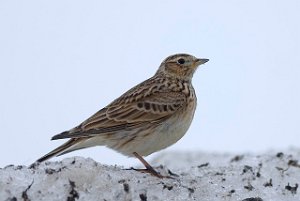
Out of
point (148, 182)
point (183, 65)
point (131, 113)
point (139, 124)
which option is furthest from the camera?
point (183, 65)

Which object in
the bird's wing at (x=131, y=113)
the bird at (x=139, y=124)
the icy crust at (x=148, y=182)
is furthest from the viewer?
the bird's wing at (x=131, y=113)

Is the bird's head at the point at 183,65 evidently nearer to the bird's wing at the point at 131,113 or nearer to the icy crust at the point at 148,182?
the bird's wing at the point at 131,113

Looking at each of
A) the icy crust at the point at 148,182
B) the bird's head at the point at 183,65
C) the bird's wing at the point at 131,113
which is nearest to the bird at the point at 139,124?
the bird's wing at the point at 131,113

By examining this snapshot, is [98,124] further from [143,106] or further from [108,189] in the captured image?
[108,189]

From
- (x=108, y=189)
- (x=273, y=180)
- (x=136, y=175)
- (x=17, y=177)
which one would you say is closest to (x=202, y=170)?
(x=273, y=180)

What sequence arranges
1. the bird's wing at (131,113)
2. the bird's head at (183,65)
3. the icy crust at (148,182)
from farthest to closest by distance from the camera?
1. the bird's head at (183,65)
2. the bird's wing at (131,113)
3. the icy crust at (148,182)

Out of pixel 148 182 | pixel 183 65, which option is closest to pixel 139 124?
pixel 148 182

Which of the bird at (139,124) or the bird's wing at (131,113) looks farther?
the bird's wing at (131,113)

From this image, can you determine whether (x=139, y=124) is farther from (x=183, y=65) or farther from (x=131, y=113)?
(x=183, y=65)
